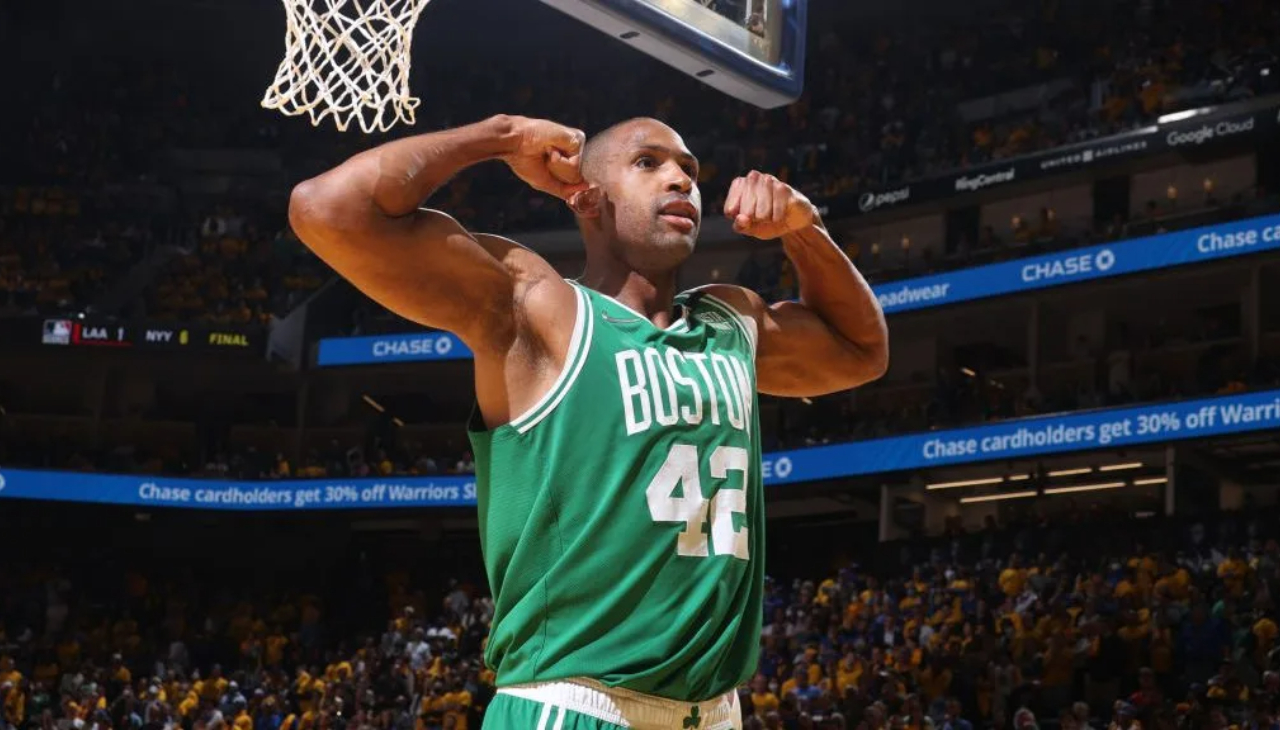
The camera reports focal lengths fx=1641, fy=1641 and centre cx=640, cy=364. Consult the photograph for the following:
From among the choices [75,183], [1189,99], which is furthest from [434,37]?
[1189,99]

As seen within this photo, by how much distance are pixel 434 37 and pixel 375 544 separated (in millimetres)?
10437

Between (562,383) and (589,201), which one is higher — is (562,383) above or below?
below

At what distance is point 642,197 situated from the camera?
3.39 m

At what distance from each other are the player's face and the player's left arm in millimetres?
327

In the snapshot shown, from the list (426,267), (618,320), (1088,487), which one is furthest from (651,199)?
(1088,487)

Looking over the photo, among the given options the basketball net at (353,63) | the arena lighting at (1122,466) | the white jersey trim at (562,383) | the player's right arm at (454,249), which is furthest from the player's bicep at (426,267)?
the arena lighting at (1122,466)

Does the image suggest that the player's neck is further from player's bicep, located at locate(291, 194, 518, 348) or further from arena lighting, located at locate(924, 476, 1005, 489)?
arena lighting, located at locate(924, 476, 1005, 489)

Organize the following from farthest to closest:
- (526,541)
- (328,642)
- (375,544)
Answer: (375,544)
(328,642)
(526,541)

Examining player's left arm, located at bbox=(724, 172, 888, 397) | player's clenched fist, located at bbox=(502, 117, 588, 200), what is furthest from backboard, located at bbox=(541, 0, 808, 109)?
player's clenched fist, located at bbox=(502, 117, 588, 200)

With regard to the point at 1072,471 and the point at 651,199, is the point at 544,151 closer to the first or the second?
the point at 651,199

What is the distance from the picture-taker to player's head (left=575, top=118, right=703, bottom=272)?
11.1 ft

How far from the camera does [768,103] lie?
6.14 metres

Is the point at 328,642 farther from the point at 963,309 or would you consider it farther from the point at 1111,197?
the point at 1111,197

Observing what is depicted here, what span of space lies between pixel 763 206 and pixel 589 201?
36 cm
